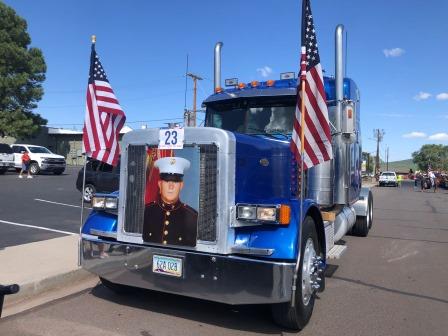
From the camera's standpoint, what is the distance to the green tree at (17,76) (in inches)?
Answer: 1422

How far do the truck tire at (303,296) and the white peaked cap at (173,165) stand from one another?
1.37m

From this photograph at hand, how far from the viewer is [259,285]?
4.30 m

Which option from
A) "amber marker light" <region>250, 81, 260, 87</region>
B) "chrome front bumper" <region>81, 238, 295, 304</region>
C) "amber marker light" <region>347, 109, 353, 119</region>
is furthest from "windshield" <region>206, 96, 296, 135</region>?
"chrome front bumper" <region>81, 238, 295, 304</region>

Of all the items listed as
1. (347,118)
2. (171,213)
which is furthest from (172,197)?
(347,118)

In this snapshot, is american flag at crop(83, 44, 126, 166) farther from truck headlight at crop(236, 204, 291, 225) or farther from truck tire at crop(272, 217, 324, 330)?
truck tire at crop(272, 217, 324, 330)

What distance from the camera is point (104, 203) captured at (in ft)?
17.3

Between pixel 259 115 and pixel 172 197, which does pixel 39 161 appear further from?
pixel 172 197

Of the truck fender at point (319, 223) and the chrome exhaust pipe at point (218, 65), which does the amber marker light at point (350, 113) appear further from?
the chrome exhaust pipe at point (218, 65)

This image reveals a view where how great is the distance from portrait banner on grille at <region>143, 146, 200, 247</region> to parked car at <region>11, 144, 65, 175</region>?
88.7 ft

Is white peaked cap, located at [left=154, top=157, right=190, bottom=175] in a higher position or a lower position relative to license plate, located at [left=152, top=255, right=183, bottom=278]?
higher

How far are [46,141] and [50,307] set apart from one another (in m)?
51.6

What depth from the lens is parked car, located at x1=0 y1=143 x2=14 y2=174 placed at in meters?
29.5

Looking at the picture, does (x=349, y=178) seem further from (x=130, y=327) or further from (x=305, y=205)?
(x=130, y=327)

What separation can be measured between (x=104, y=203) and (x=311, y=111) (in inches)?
96.5
